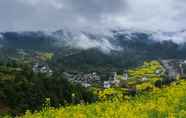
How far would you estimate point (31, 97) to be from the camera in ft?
244

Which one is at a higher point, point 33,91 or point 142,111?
point 142,111

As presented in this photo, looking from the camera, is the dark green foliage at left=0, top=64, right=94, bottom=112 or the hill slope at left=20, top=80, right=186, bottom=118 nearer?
the hill slope at left=20, top=80, right=186, bottom=118

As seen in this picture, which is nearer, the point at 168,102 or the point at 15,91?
the point at 168,102

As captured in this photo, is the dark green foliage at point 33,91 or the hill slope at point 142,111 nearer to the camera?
the hill slope at point 142,111

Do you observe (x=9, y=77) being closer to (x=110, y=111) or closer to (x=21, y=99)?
(x=21, y=99)

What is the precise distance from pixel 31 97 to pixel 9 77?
11493 millimetres

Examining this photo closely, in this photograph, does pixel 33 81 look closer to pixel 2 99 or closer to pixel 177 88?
pixel 2 99

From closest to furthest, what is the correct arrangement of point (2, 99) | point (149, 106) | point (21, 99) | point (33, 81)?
point (149, 106), point (2, 99), point (21, 99), point (33, 81)

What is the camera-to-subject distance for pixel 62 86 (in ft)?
288

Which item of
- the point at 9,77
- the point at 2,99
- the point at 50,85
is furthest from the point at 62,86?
the point at 2,99

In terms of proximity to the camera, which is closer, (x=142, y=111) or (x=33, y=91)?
(x=142, y=111)

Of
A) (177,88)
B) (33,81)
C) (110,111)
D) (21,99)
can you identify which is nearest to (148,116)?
(110,111)

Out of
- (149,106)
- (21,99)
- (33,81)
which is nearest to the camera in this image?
(149,106)

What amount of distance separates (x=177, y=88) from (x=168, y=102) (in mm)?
3623
